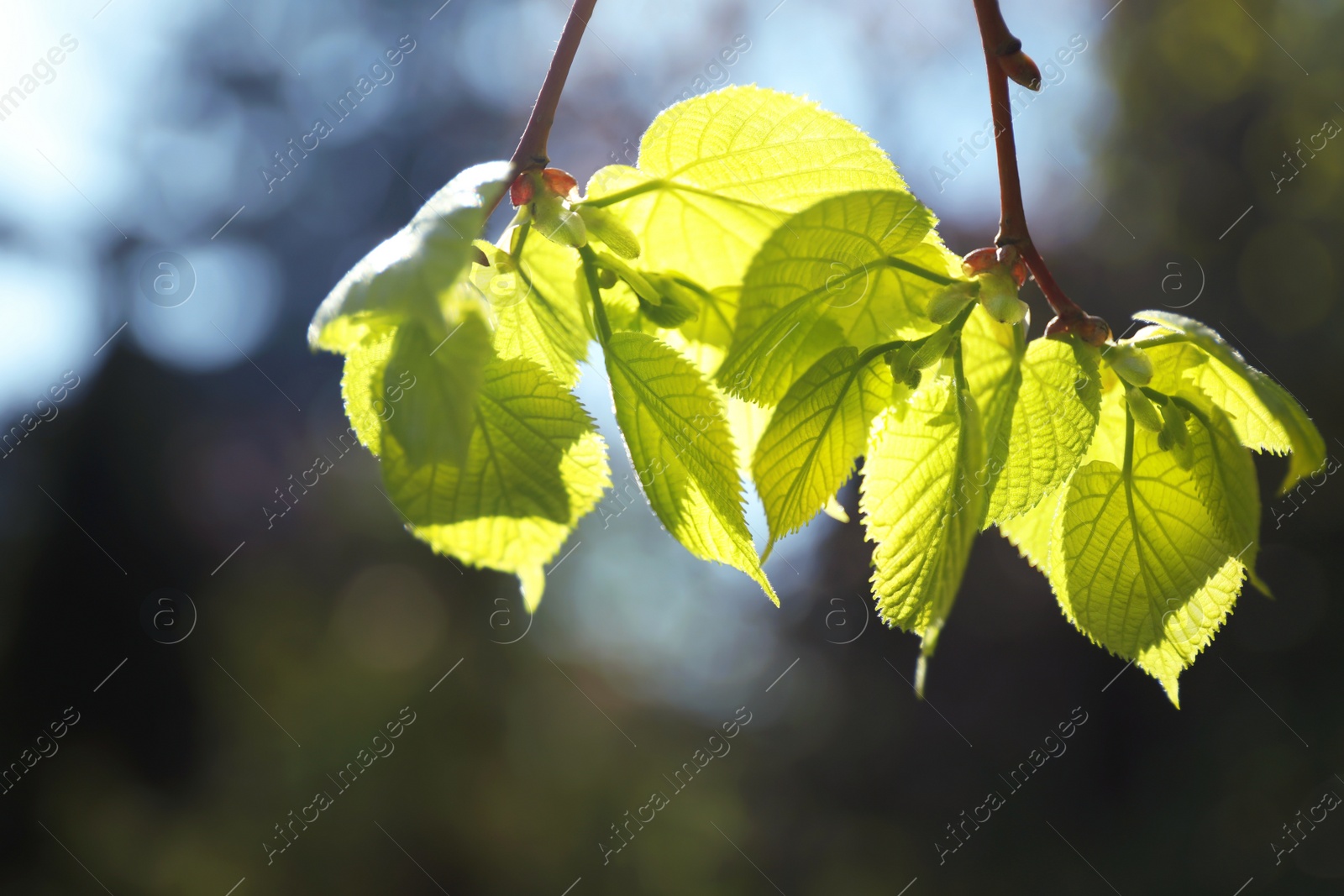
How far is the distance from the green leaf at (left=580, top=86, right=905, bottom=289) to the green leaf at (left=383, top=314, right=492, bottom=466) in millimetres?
161

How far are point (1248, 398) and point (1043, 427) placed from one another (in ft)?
0.44

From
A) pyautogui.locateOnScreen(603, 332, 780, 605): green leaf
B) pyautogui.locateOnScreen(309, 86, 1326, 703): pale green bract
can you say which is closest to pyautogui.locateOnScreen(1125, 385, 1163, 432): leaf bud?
pyautogui.locateOnScreen(309, 86, 1326, 703): pale green bract

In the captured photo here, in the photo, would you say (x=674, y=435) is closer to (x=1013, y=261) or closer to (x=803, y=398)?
(x=803, y=398)

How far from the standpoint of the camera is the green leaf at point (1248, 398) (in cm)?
37

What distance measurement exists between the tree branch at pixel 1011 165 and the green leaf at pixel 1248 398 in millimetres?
40

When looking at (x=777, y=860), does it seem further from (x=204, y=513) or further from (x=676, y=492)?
(x=676, y=492)

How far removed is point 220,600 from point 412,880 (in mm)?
1880

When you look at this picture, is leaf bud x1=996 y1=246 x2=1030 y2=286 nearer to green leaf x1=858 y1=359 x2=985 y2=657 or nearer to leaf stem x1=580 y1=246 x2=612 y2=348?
green leaf x1=858 y1=359 x2=985 y2=657

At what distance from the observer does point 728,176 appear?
0.50 m

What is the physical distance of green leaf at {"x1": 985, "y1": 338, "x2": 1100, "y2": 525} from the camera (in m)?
0.47

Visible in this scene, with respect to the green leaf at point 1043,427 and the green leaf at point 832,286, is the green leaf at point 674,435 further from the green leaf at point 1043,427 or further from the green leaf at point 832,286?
the green leaf at point 1043,427

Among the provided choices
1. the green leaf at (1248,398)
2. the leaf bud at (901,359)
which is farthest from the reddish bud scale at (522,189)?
the green leaf at (1248,398)

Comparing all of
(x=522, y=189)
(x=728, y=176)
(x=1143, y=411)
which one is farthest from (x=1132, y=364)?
(x=522, y=189)

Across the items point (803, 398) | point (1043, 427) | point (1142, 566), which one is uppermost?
point (803, 398)
